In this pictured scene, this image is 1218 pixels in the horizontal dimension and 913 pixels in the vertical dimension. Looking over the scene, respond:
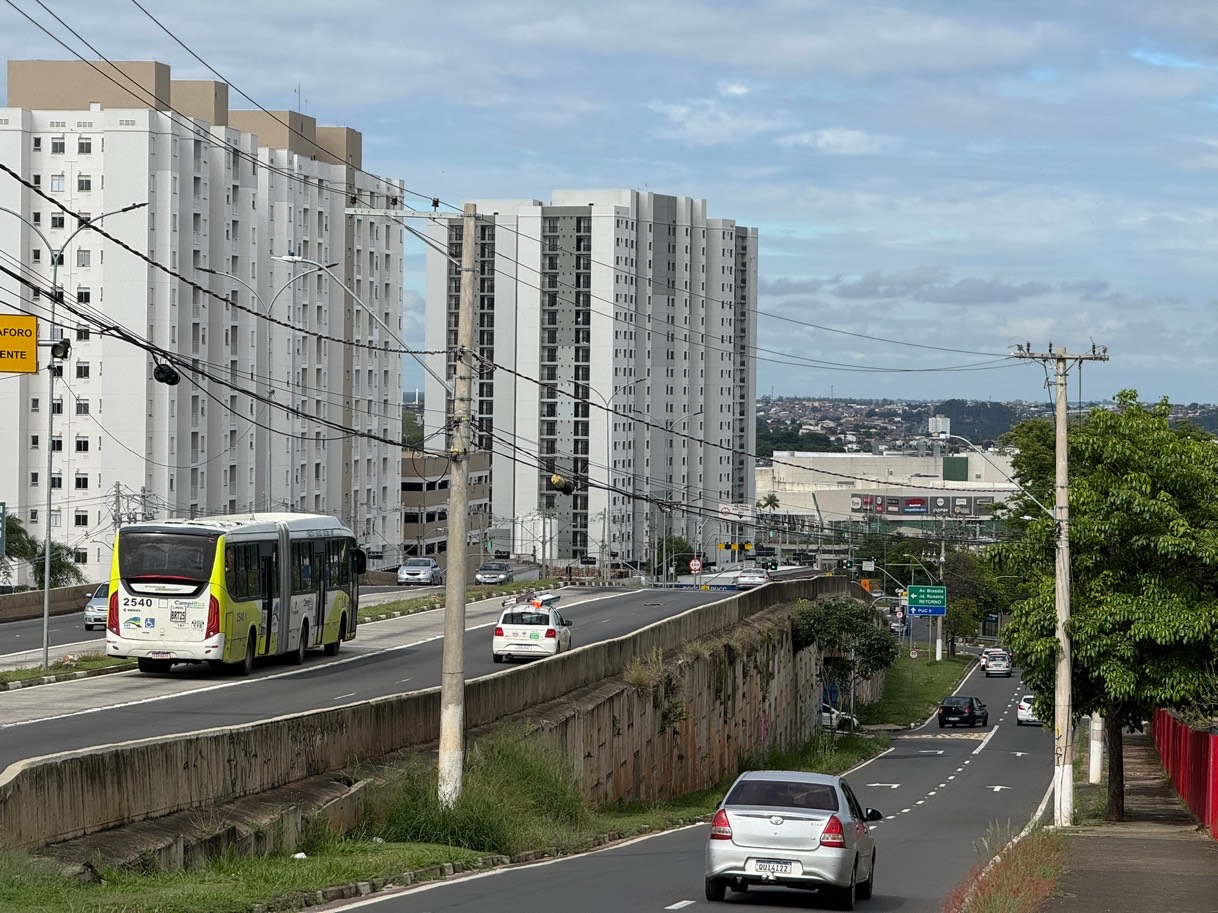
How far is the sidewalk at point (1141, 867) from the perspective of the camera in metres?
16.5

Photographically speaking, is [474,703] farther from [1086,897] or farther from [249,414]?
[249,414]

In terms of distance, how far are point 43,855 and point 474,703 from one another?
48.3 feet

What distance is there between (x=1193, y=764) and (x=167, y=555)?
2158cm

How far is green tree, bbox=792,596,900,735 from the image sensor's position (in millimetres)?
75500

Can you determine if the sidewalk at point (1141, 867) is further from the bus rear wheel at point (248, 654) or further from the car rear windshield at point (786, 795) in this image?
the bus rear wheel at point (248, 654)

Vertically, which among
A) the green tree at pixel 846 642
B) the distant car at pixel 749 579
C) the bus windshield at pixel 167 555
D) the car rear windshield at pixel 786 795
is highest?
the bus windshield at pixel 167 555

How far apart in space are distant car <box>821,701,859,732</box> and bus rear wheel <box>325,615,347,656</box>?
38.8m

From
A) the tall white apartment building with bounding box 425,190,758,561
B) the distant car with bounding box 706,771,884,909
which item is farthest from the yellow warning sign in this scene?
the tall white apartment building with bounding box 425,190,758,561

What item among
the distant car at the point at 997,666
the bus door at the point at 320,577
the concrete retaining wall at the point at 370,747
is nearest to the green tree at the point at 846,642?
the concrete retaining wall at the point at 370,747

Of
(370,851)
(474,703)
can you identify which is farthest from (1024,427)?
(370,851)

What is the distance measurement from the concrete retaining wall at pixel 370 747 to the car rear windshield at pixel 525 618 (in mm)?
3172

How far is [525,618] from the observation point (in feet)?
157

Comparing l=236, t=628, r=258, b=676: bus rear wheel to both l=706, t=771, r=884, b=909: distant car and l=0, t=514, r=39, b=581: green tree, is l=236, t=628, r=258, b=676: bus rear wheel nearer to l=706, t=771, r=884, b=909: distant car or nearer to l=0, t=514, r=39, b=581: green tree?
l=706, t=771, r=884, b=909: distant car

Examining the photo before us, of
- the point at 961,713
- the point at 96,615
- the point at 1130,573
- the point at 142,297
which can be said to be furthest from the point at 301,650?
the point at 142,297
